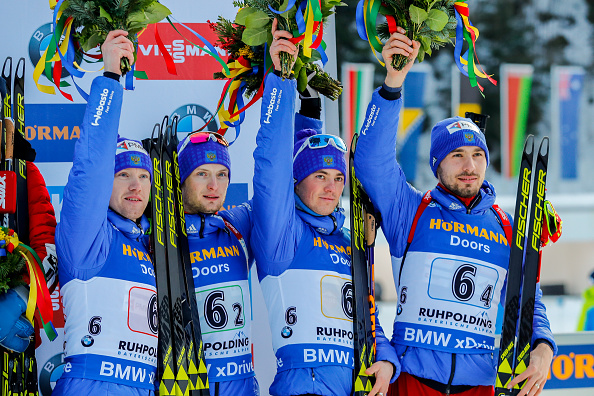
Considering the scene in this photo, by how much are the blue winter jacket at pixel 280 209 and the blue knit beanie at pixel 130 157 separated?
57cm

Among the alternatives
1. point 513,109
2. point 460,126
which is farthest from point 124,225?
point 513,109

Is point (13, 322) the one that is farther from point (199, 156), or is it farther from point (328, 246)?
point (328, 246)

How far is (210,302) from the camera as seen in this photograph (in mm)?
3578

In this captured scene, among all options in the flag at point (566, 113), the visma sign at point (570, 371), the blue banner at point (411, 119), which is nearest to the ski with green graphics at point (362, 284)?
the visma sign at point (570, 371)

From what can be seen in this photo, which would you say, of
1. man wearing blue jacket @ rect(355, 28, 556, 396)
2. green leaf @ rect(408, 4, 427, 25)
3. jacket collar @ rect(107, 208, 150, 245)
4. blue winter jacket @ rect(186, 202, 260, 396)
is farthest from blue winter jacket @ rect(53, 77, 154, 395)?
green leaf @ rect(408, 4, 427, 25)

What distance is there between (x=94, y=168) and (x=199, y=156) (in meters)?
0.74

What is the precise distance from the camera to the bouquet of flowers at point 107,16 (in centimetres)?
322

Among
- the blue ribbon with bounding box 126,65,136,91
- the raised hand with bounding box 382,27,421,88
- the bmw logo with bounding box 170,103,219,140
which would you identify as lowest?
the bmw logo with bounding box 170,103,219,140

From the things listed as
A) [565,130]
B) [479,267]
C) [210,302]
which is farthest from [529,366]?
[565,130]

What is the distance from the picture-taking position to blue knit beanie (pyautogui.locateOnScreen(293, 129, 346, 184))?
3.76 metres

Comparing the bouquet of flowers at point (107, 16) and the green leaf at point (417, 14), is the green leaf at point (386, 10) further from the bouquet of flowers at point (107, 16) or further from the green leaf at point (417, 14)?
the bouquet of flowers at point (107, 16)

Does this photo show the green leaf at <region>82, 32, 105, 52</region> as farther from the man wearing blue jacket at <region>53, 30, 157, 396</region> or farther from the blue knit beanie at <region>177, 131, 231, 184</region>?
the blue knit beanie at <region>177, 131, 231, 184</region>

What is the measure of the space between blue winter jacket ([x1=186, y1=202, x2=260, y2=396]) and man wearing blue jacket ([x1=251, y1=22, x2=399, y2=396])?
5.1 inches

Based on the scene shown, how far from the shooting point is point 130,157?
356 cm
